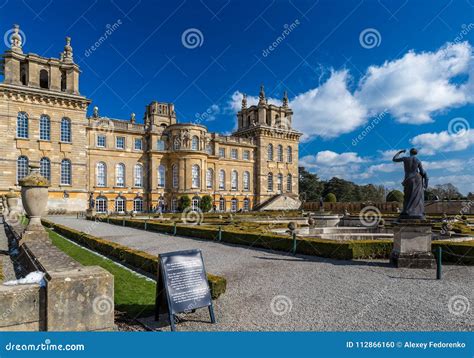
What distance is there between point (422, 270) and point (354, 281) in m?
2.45

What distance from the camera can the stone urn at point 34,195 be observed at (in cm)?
870

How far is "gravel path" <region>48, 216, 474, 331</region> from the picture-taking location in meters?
4.77

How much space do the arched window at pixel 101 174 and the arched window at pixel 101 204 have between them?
154 centimetres

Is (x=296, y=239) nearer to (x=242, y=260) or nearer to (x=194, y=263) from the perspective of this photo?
(x=242, y=260)

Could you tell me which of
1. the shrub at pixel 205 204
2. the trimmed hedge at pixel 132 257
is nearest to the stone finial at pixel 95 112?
the shrub at pixel 205 204

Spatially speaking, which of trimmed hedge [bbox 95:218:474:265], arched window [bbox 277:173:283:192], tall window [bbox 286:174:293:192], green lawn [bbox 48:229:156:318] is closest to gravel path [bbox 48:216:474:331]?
trimmed hedge [bbox 95:218:474:265]

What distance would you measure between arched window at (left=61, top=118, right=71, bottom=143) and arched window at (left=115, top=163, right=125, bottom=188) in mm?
6594

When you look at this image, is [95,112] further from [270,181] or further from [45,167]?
[270,181]
